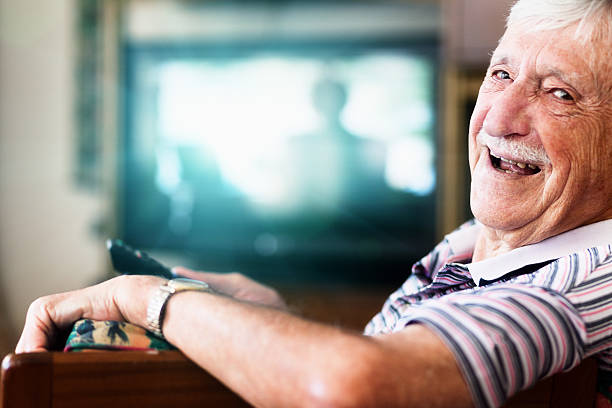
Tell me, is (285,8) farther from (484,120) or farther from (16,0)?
(484,120)

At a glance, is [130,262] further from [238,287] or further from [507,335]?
[507,335]

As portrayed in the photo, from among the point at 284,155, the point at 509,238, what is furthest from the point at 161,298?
the point at 284,155

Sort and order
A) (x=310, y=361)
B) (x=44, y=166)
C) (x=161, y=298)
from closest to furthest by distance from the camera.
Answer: (x=310, y=361), (x=161, y=298), (x=44, y=166)

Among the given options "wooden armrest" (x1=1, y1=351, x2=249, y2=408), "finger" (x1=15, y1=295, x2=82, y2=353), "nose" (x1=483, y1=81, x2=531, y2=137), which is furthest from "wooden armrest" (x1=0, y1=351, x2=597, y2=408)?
"nose" (x1=483, y1=81, x2=531, y2=137)

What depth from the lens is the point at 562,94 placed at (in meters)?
0.79

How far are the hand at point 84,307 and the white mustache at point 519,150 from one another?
500 mm

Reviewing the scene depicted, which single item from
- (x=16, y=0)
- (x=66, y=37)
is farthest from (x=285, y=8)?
(x=16, y=0)

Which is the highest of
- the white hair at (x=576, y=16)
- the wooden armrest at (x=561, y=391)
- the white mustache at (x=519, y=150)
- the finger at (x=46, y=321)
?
the white hair at (x=576, y=16)

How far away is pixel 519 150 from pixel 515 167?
0.04 metres

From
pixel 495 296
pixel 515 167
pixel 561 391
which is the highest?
pixel 515 167

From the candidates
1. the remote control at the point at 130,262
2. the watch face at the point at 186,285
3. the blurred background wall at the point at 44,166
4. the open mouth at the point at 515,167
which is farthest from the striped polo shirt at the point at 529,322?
the blurred background wall at the point at 44,166

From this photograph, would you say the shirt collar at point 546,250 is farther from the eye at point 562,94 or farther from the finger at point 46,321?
the finger at point 46,321

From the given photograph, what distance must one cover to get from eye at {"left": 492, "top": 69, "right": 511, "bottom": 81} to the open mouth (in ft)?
0.38

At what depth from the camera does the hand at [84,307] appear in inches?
27.8
